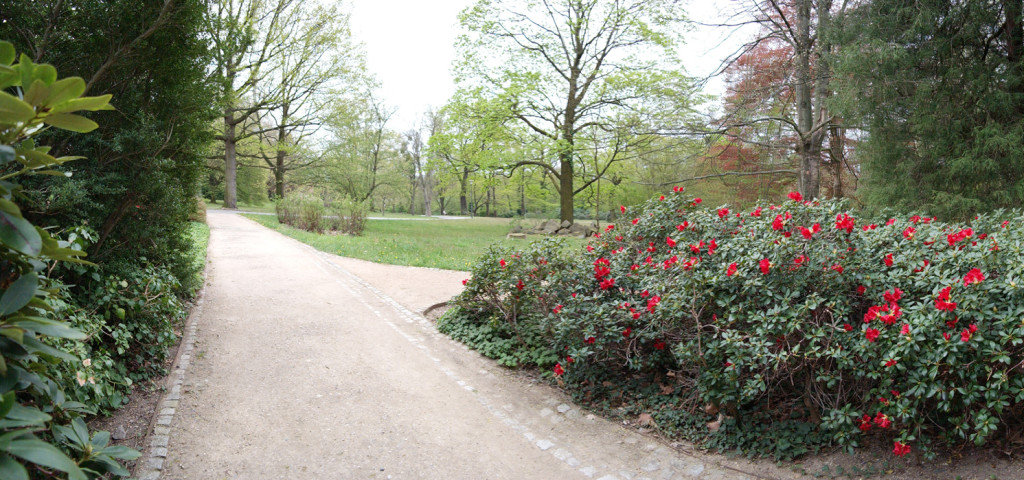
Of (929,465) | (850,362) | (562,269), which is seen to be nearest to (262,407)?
(562,269)

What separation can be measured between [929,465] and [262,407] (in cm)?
422

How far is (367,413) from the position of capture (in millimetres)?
3855

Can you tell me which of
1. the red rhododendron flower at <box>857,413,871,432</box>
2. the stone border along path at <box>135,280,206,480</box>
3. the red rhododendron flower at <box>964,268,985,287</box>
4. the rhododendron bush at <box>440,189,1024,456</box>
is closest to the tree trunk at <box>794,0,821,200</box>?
the rhododendron bush at <box>440,189,1024,456</box>

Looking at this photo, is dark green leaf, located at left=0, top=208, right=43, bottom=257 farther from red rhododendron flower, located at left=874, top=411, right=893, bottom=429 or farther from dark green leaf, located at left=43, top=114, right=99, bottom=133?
red rhododendron flower, located at left=874, top=411, right=893, bottom=429

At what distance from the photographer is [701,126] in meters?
9.14

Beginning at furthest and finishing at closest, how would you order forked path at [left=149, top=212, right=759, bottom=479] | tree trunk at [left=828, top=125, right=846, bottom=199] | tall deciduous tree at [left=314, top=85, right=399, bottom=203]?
tall deciduous tree at [left=314, top=85, right=399, bottom=203] → tree trunk at [left=828, top=125, right=846, bottom=199] → forked path at [left=149, top=212, right=759, bottom=479]

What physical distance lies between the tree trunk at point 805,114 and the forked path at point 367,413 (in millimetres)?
7173

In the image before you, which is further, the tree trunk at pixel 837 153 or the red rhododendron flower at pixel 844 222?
the tree trunk at pixel 837 153

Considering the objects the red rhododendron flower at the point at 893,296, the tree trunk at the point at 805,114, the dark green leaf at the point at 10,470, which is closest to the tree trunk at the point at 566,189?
the tree trunk at the point at 805,114

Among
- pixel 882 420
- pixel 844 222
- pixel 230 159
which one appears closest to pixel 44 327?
pixel 882 420

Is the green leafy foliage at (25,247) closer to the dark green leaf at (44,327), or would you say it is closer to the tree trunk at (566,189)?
the dark green leaf at (44,327)

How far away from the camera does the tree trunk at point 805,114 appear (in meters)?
8.86

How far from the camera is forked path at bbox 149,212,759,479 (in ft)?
10.4

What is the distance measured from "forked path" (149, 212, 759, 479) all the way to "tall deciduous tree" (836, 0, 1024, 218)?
6.95m
